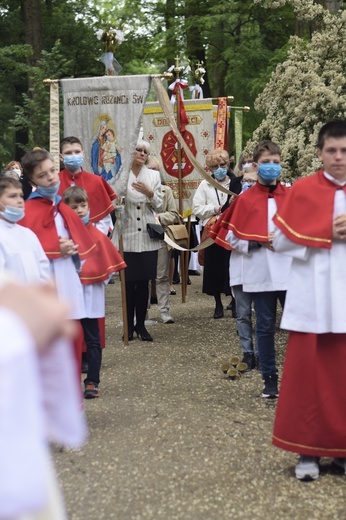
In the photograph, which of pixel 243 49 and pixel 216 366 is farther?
pixel 243 49

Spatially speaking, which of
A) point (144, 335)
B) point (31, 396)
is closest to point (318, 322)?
point (31, 396)

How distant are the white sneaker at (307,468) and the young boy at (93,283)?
2.29 meters

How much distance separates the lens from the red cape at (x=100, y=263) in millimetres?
7559

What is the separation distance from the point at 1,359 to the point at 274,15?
21962 mm

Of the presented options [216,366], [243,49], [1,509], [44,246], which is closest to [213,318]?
[216,366]

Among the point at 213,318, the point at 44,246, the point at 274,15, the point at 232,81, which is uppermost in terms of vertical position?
the point at 274,15

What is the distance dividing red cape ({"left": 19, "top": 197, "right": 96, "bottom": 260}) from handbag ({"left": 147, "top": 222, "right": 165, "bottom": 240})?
3.46 m

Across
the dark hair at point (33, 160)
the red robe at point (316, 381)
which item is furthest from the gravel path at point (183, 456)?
the dark hair at point (33, 160)

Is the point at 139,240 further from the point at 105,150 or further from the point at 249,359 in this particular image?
the point at 249,359

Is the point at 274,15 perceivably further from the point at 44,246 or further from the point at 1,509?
the point at 1,509

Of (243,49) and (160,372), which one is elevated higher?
(243,49)

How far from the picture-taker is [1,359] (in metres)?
1.99

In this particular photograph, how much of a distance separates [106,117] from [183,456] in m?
4.97

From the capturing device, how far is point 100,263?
7.63 m
